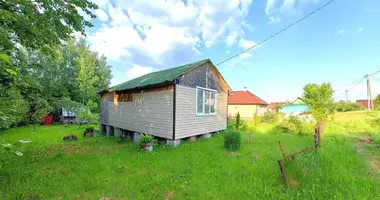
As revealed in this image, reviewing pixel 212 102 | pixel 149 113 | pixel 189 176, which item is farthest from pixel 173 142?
pixel 212 102

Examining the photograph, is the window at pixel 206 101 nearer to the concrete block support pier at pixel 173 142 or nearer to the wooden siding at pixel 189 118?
the wooden siding at pixel 189 118

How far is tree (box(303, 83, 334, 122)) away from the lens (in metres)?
15.5

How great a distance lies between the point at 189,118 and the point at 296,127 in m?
7.23

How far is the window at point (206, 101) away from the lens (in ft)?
32.4

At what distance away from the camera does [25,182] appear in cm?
439

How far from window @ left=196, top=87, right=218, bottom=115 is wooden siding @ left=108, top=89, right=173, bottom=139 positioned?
1869 millimetres

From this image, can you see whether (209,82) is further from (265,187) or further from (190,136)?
(265,187)

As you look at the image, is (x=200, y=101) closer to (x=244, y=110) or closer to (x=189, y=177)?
(x=189, y=177)

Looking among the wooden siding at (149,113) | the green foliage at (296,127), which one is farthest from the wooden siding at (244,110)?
the wooden siding at (149,113)

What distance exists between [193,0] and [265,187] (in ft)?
31.0

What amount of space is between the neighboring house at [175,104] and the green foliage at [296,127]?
4049mm

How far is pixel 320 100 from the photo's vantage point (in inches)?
619

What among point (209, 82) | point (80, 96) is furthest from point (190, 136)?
point (80, 96)

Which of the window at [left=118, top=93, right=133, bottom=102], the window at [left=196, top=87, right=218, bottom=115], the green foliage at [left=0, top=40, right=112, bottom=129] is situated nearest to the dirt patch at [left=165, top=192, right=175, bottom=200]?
the window at [left=196, top=87, right=218, bottom=115]
